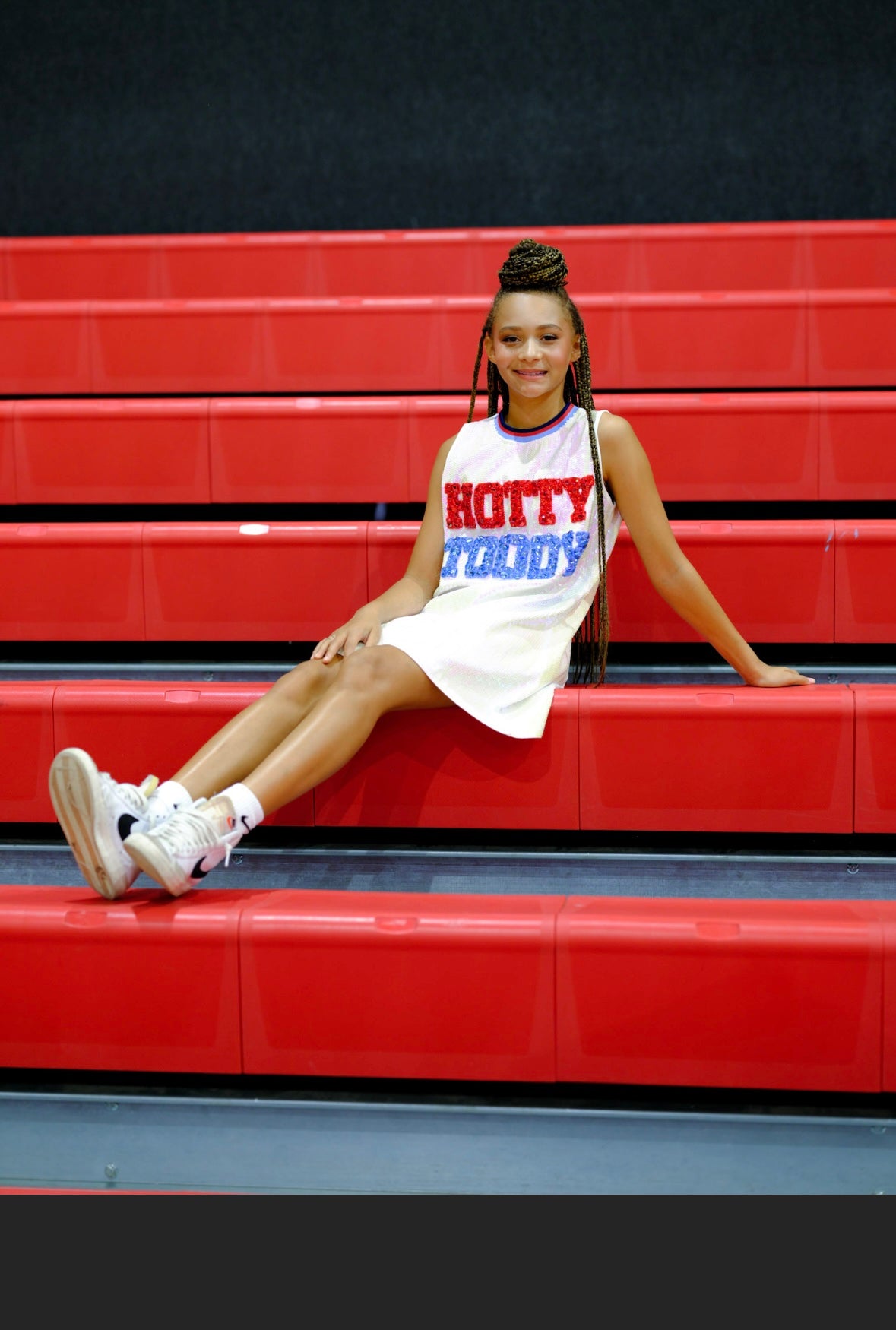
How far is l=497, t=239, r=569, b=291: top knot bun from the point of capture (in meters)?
0.97

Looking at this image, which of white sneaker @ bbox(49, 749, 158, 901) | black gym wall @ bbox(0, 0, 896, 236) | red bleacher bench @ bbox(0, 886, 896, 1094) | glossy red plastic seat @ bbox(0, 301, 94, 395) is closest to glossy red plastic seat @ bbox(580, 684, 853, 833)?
red bleacher bench @ bbox(0, 886, 896, 1094)

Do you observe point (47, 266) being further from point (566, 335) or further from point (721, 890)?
point (721, 890)

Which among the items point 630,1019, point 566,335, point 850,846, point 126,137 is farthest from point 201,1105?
point 126,137

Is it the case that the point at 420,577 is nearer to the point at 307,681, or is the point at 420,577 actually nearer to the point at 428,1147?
the point at 307,681

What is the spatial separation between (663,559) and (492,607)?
0.14 metres

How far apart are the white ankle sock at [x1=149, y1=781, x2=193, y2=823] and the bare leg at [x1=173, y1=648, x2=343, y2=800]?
11mm

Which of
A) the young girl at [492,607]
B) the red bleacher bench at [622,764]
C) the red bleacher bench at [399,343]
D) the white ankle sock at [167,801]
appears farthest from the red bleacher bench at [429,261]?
the white ankle sock at [167,801]

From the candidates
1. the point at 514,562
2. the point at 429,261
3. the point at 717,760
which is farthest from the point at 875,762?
the point at 429,261

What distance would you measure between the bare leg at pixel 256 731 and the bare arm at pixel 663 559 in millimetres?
259

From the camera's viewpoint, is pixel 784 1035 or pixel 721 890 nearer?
pixel 784 1035

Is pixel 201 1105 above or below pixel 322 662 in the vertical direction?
below

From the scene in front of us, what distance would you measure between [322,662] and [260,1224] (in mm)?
406

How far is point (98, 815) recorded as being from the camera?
77 cm

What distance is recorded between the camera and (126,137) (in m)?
1.82
